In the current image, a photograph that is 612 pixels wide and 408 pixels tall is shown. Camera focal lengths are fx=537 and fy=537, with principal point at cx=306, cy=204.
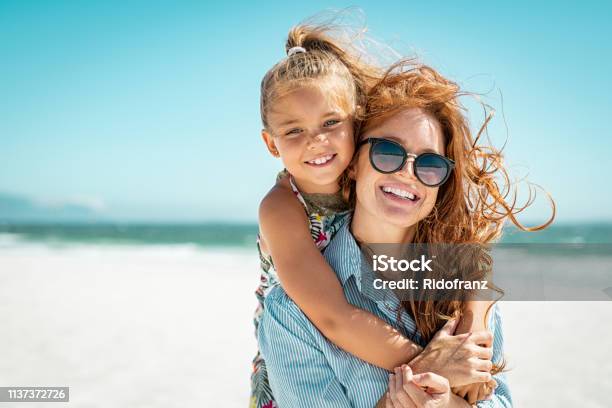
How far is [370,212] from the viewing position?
2557mm

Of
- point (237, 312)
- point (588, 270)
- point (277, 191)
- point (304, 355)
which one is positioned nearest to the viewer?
point (304, 355)

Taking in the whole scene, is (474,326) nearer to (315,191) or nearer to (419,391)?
(419,391)

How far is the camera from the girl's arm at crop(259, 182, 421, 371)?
2.31m

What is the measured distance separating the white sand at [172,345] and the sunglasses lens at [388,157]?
3998 millimetres

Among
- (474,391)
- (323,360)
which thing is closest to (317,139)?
(323,360)

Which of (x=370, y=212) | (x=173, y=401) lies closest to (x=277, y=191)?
(x=370, y=212)

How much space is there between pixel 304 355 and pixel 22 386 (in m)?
5.06

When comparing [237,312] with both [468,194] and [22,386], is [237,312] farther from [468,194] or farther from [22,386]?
[468,194]

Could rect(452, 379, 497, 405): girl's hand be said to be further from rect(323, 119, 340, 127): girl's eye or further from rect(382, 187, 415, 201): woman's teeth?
rect(323, 119, 340, 127): girl's eye

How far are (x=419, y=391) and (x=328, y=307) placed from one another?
521 millimetres

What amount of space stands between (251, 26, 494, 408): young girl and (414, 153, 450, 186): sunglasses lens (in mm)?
458

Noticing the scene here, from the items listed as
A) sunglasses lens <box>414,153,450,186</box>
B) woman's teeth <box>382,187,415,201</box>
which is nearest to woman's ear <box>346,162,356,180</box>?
woman's teeth <box>382,187,415,201</box>

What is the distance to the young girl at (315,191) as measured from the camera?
7.71 feet

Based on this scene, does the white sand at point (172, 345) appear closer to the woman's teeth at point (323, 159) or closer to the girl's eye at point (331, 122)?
the woman's teeth at point (323, 159)
